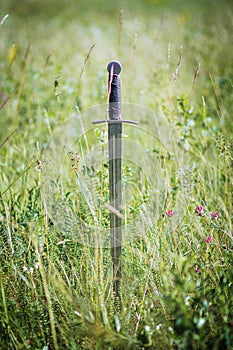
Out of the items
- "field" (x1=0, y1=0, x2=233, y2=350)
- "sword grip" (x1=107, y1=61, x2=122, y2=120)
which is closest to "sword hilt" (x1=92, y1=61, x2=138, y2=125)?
"sword grip" (x1=107, y1=61, x2=122, y2=120)

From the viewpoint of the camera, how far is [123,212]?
1.94 m

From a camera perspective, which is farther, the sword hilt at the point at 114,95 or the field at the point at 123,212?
the sword hilt at the point at 114,95

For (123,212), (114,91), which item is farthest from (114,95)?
(123,212)

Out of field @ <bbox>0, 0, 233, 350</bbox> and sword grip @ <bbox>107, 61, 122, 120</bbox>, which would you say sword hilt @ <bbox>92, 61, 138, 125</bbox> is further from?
field @ <bbox>0, 0, 233, 350</bbox>

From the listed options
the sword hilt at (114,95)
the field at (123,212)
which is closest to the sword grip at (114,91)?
the sword hilt at (114,95)

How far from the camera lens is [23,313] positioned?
135cm

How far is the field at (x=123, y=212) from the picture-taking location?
1223mm

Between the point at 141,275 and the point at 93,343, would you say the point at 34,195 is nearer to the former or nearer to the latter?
the point at 141,275

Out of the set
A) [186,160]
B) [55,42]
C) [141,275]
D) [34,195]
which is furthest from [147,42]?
[141,275]

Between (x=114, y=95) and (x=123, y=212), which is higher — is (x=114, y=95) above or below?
above

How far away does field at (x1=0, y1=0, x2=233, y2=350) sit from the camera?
1.22 m

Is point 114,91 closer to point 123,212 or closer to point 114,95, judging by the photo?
point 114,95

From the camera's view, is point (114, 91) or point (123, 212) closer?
point (114, 91)

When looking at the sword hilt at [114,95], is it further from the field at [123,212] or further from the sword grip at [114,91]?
the field at [123,212]
